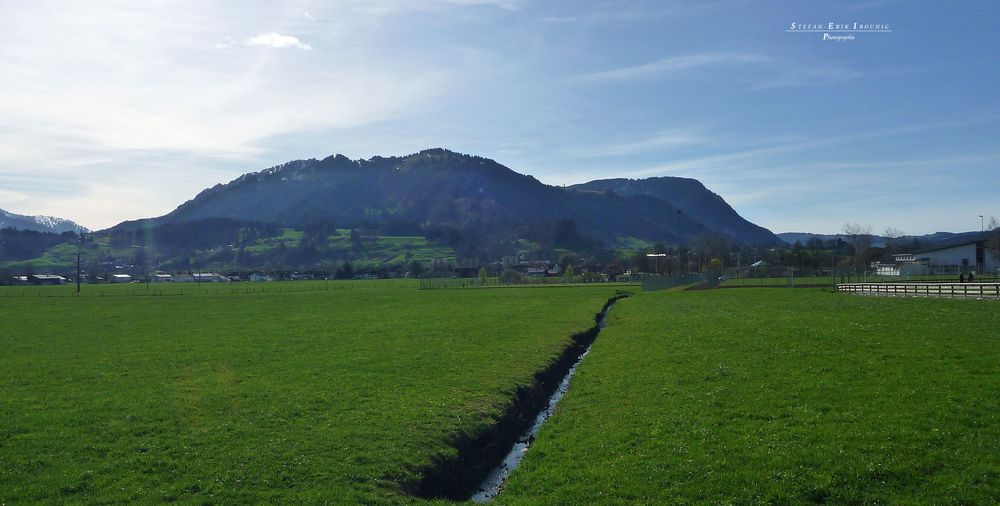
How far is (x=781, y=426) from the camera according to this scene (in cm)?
1483

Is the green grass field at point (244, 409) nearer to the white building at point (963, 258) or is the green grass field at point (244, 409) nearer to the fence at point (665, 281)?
the fence at point (665, 281)

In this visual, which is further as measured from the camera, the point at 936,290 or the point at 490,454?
the point at 936,290

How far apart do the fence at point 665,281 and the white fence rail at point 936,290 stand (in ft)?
93.9

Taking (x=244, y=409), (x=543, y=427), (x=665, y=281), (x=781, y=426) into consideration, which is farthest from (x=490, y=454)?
Answer: (x=665, y=281)

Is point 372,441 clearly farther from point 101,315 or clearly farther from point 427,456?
point 101,315

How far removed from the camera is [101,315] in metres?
54.7

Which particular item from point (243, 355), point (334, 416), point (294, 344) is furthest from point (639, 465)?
point (294, 344)

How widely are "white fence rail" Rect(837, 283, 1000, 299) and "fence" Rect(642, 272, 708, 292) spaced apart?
93.9 ft

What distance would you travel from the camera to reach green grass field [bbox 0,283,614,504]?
12094mm

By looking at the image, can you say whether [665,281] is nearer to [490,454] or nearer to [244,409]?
[490,454]

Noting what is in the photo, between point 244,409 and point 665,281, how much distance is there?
→ 96.0 meters

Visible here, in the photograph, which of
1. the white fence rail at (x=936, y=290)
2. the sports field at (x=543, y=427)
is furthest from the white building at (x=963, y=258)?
the sports field at (x=543, y=427)

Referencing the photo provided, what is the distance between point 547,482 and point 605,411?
549cm

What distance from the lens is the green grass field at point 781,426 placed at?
1154 centimetres
